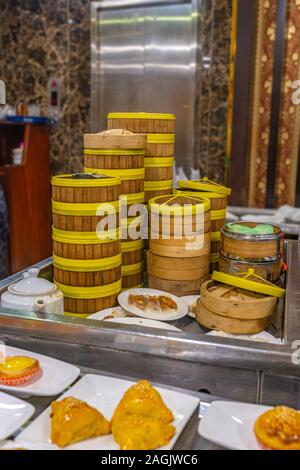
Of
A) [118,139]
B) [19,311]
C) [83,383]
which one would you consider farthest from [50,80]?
[83,383]

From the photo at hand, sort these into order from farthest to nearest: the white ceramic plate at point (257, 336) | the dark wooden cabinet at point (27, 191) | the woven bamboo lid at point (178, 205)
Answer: the dark wooden cabinet at point (27, 191) < the woven bamboo lid at point (178, 205) < the white ceramic plate at point (257, 336)

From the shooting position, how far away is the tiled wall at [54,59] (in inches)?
205

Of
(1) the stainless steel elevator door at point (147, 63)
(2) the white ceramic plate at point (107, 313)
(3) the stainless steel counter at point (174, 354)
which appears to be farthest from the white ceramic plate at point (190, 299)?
(1) the stainless steel elevator door at point (147, 63)

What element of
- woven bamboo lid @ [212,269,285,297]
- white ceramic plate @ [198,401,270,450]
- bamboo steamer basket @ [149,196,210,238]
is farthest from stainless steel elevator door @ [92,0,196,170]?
white ceramic plate @ [198,401,270,450]

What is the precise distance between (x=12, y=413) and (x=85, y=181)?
0.80 meters

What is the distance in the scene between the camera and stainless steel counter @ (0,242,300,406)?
134 centimetres

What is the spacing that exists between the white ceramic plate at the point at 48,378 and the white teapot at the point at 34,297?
16cm

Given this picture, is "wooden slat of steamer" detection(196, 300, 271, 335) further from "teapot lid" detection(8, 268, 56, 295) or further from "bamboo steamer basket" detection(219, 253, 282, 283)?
"teapot lid" detection(8, 268, 56, 295)

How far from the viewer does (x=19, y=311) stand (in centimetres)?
159

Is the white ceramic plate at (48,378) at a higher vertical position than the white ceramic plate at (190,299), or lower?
lower

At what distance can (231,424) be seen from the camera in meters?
1.15

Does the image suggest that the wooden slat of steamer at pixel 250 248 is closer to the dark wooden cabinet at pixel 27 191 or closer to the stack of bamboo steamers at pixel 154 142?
the stack of bamboo steamers at pixel 154 142

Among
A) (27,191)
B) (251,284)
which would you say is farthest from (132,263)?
(27,191)
